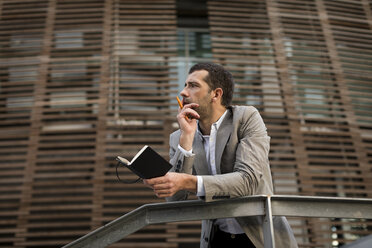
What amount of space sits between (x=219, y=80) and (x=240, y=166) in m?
0.71

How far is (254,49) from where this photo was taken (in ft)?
17.4

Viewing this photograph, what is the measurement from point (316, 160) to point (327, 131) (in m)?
0.47

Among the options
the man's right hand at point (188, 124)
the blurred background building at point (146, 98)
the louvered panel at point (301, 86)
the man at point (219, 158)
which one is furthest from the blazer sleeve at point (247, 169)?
the louvered panel at point (301, 86)

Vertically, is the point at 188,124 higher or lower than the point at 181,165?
higher

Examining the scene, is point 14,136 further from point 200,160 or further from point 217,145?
point 217,145

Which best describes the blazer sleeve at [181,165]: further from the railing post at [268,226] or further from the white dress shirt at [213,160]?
the railing post at [268,226]

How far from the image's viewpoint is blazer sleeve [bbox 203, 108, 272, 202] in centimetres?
166

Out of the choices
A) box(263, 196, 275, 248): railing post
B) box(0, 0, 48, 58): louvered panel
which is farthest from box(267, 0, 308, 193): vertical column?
box(0, 0, 48, 58): louvered panel

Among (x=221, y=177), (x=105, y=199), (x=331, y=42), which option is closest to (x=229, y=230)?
(x=221, y=177)

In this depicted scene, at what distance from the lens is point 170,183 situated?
1.62m

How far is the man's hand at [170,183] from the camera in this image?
63.2 inches

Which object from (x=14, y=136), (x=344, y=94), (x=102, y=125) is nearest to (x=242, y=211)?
(x=102, y=125)

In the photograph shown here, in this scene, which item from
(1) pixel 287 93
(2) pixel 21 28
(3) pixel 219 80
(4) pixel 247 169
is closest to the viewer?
(4) pixel 247 169

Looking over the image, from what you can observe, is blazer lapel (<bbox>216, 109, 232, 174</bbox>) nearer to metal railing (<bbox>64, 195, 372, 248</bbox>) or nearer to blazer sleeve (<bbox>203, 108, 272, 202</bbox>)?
blazer sleeve (<bbox>203, 108, 272, 202</bbox>)
